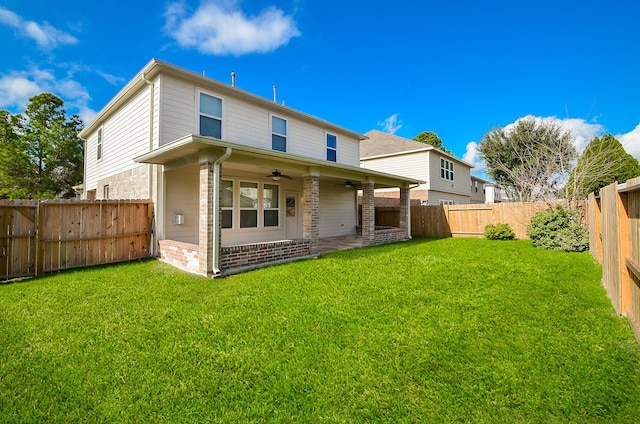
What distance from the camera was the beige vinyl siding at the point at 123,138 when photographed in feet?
28.3

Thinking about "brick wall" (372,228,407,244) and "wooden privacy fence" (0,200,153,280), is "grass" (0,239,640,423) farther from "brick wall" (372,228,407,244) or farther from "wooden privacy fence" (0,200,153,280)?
"brick wall" (372,228,407,244)

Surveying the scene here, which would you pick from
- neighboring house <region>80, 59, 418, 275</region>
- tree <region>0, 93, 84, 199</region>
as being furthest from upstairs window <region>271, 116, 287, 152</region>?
tree <region>0, 93, 84, 199</region>

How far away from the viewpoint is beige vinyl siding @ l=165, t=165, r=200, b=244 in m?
8.26

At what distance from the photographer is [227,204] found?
9547mm

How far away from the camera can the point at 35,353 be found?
3273mm

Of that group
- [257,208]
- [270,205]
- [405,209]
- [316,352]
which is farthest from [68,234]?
[405,209]

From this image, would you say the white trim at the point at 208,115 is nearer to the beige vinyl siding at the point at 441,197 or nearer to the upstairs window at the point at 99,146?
the upstairs window at the point at 99,146

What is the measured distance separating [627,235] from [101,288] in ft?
28.1

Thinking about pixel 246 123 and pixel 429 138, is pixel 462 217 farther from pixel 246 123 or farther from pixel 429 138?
pixel 429 138

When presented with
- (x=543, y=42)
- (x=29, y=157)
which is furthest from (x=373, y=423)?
(x=29, y=157)

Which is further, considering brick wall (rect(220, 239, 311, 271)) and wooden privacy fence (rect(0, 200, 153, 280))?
brick wall (rect(220, 239, 311, 271))

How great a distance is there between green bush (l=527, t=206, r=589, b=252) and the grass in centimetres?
494

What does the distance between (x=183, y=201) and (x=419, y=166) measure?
15157 millimetres

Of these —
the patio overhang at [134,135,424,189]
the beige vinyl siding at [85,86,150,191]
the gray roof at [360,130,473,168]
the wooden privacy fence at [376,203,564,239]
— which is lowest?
the wooden privacy fence at [376,203,564,239]
